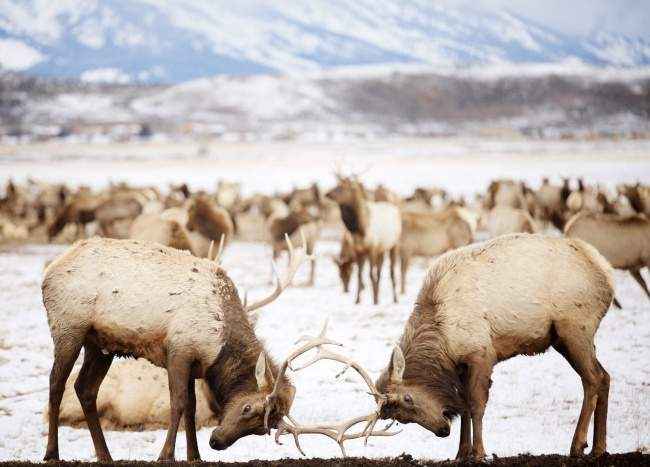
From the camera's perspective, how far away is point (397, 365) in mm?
5164

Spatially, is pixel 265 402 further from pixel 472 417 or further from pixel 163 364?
pixel 472 417

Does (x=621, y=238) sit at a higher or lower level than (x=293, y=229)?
higher

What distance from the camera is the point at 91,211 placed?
62.9 ft

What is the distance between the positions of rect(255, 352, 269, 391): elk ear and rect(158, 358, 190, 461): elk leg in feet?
1.68

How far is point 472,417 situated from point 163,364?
79.3 inches

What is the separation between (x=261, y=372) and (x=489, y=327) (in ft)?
4.98

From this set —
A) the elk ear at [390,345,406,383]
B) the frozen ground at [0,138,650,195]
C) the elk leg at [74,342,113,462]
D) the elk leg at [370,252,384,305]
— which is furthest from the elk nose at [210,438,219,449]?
the frozen ground at [0,138,650,195]

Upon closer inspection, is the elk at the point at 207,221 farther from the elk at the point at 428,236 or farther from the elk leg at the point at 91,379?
the elk leg at the point at 91,379

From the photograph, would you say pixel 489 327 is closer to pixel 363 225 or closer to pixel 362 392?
pixel 362 392

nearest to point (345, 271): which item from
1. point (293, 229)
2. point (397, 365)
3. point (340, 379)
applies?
point (293, 229)

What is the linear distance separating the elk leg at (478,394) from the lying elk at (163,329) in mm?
1135

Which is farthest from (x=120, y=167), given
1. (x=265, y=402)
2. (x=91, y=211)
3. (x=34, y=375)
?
(x=265, y=402)

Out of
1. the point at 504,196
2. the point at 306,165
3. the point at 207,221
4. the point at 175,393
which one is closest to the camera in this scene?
the point at 175,393

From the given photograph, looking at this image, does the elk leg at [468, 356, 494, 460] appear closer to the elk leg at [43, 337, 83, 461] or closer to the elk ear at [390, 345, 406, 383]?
the elk ear at [390, 345, 406, 383]
